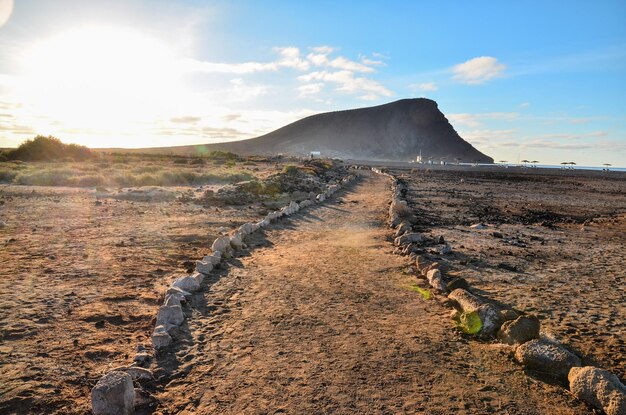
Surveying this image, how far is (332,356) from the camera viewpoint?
457 cm

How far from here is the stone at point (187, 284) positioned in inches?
255

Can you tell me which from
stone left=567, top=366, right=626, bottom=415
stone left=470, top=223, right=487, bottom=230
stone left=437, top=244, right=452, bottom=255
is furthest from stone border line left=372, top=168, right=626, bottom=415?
stone left=470, top=223, right=487, bottom=230

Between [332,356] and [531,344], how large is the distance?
2068 millimetres

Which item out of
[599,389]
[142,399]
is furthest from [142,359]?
[599,389]

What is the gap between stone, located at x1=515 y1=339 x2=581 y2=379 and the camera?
13.7 feet

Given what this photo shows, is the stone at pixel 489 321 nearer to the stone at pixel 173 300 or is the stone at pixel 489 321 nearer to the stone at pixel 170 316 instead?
the stone at pixel 170 316

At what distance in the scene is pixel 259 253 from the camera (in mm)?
9320

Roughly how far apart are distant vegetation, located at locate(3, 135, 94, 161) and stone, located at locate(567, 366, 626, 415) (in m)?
48.3

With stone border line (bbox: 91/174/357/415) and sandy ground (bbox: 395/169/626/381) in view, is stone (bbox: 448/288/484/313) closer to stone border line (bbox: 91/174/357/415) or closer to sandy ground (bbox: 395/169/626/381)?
sandy ground (bbox: 395/169/626/381)

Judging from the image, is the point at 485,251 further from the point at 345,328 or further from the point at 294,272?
the point at 345,328

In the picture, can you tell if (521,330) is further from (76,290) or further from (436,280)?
(76,290)

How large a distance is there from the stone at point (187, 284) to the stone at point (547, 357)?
178 inches

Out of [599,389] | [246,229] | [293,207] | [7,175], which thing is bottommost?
[599,389]

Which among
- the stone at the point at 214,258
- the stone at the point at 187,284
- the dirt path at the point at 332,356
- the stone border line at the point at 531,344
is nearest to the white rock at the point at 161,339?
the dirt path at the point at 332,356
